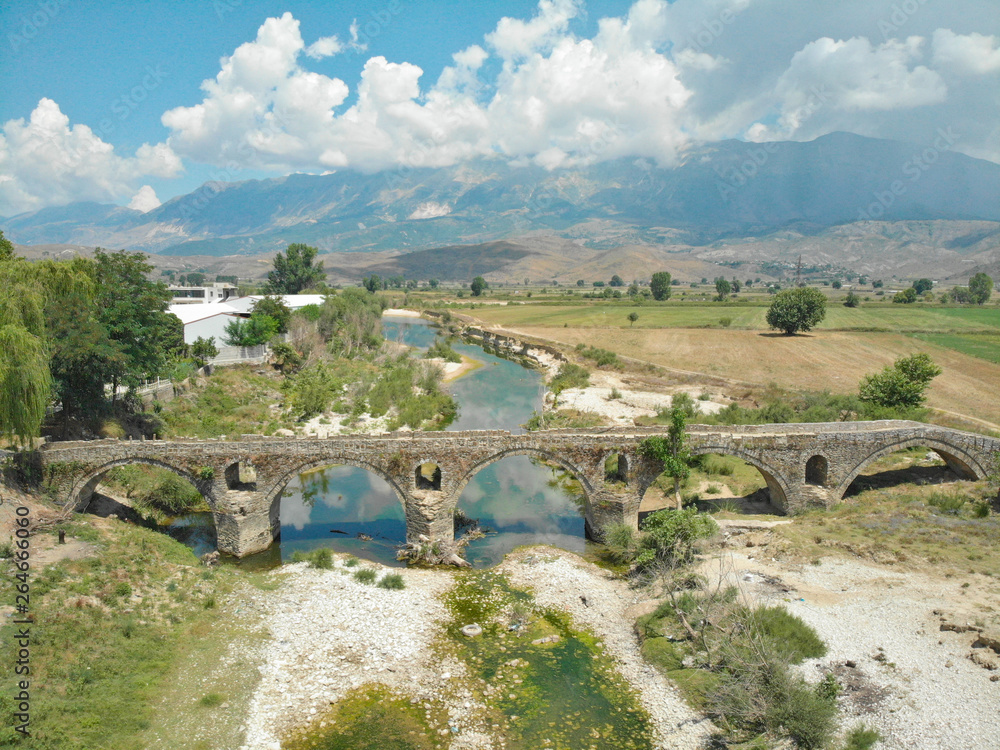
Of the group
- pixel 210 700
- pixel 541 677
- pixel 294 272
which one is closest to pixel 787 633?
pixel 541 677

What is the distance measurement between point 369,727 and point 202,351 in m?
38.6

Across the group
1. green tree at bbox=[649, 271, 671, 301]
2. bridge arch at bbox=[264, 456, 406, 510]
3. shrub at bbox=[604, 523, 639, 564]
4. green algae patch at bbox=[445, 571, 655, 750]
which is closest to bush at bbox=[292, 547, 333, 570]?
bridge arch at bbox=[264, 456, 406, 510]

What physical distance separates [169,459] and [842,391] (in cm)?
Answer: 5393

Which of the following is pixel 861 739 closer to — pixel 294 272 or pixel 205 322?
pixel 205 322

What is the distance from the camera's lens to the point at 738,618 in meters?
19.0

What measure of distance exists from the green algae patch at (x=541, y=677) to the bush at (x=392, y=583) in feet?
6.93

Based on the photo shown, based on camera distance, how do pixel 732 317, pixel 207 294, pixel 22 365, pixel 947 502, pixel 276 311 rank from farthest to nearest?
1. pixel 732 317
2. pixel 207 294
3. pixel 276 311
4. pixel 947 502
5. pixel 22 365

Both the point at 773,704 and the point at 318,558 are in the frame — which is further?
the point at 318,558

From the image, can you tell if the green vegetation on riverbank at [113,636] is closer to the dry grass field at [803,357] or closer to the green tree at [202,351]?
the green tree at [202,351]

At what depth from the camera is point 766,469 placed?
2905cm

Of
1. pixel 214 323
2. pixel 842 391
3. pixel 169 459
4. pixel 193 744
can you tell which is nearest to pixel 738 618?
pixel 193 744

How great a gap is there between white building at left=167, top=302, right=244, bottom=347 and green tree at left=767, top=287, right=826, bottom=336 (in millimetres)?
71142

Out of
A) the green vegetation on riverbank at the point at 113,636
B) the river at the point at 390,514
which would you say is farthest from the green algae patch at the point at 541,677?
the green vegetation on riverbank at the point at 113,636

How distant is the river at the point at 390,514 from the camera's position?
28125 millimetres
